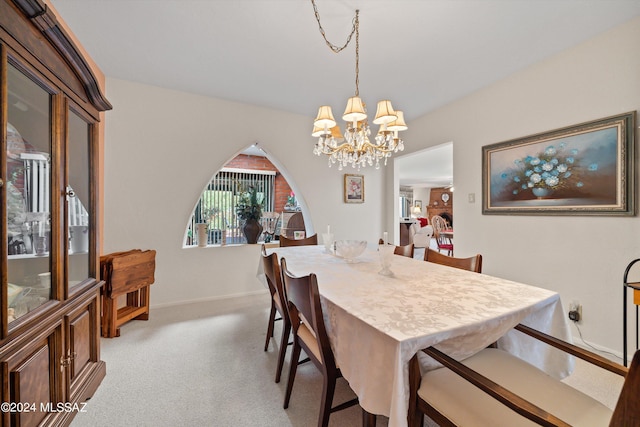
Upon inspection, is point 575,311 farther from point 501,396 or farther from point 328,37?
point 328,37

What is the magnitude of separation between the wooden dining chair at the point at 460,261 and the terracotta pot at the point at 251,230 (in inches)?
86.6

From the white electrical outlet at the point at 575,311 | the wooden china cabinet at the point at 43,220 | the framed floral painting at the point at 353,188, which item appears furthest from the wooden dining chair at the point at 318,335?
the framed floral painting at the point at 353,188

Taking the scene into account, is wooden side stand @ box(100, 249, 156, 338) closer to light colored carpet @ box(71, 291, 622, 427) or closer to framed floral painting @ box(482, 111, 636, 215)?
light colored carpet @ box(71, 291, 622, 427)

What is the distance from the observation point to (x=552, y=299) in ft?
3.92

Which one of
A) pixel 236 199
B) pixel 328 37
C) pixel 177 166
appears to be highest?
pixel 328 37

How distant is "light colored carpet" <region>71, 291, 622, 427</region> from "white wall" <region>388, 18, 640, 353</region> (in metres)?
0.65

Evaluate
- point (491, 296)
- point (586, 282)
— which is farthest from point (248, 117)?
point (586, 282)

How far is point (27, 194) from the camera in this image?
116 cm

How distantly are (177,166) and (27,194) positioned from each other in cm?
200

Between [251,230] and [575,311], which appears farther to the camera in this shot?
[251,230]

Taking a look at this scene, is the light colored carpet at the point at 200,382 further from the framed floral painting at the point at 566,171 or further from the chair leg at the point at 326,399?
the framed floral painting at the point at 566,171

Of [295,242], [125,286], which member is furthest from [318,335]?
[125,286]

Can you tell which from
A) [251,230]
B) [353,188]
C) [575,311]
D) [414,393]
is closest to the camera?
[414,393]

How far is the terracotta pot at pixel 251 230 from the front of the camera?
3.51 meters
